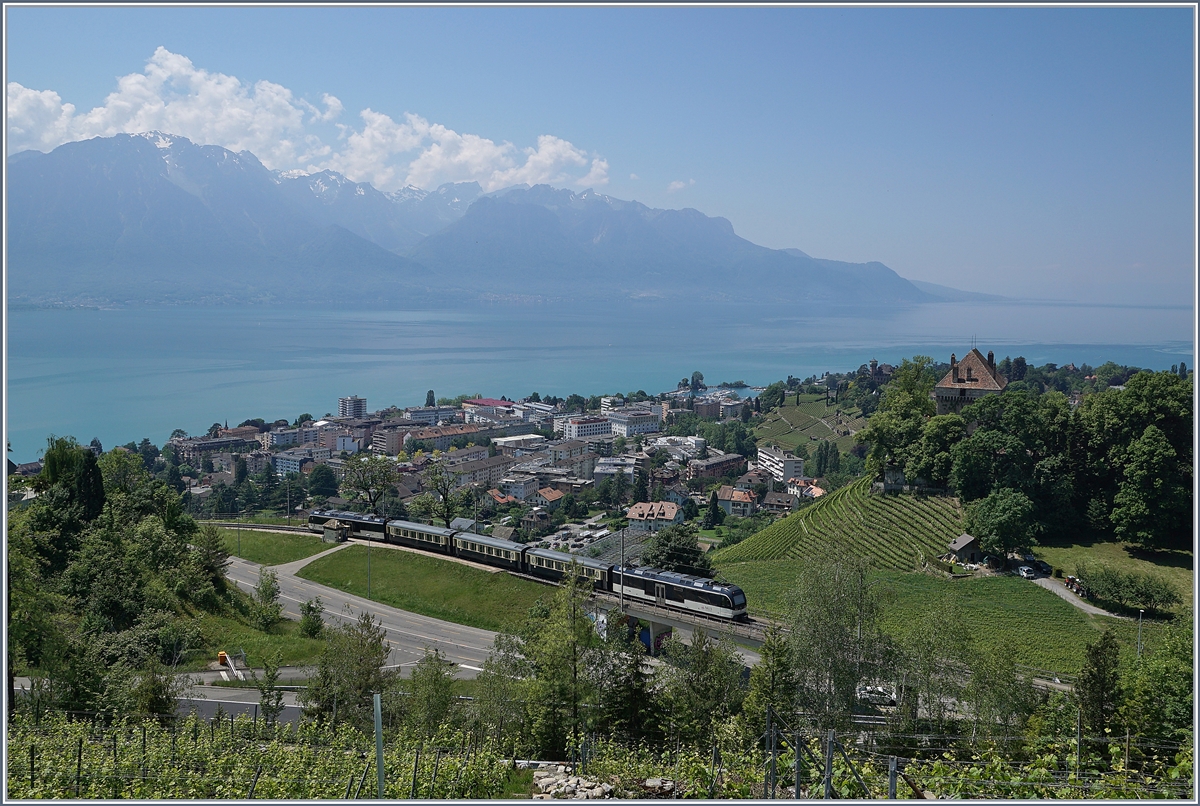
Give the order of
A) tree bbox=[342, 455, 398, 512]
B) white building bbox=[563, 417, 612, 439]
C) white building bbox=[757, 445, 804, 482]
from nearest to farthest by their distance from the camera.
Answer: tree bbox=[342, 455, 398, 512], white building bbox=[757, 445, 804, 482], white building bbox=[563, 417, 612, 439]

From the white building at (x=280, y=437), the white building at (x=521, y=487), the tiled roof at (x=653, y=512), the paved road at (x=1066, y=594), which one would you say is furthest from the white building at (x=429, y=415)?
the paved road at (x=1066, y=594)

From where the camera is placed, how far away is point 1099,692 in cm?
902

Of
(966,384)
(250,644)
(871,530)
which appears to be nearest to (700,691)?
(250,644)

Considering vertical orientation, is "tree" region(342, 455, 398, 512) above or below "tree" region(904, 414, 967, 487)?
below

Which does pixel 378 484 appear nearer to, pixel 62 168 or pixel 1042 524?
pixel 1042 524

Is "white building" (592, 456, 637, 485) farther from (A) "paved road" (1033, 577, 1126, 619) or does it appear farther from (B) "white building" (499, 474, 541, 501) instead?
(A) "paved road" (1033, 577, 1126, 619)

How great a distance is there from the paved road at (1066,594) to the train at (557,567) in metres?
6.95

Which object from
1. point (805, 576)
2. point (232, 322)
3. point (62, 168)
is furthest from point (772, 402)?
point (62, 168)

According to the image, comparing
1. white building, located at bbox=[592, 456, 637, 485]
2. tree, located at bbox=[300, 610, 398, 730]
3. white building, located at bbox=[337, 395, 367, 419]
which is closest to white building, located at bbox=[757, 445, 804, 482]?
white building, located at bbox=[592, 456, 637, 485]

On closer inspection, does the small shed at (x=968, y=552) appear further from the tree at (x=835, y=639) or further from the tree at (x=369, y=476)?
the tree at (x=369, y=476)

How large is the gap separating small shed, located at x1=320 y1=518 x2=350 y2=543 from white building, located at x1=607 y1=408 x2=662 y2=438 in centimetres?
4748

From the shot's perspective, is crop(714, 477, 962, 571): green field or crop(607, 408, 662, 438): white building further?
crop(607, 408, 662, 438): white building

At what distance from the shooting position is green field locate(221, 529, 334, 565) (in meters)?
21.0

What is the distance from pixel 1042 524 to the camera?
Answer: 64.6 feet
